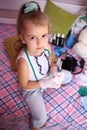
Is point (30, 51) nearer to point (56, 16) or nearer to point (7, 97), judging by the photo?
point (7, 97)

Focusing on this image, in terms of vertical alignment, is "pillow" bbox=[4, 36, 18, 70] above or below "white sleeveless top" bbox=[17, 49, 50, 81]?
below

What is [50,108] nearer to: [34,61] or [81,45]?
[34,61]

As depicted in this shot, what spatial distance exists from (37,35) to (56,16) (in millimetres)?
896

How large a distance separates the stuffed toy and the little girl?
0.49 meters

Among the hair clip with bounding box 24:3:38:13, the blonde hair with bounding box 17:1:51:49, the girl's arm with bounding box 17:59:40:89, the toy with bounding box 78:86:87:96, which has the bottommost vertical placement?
the toy with bounding box 78:86:87:96


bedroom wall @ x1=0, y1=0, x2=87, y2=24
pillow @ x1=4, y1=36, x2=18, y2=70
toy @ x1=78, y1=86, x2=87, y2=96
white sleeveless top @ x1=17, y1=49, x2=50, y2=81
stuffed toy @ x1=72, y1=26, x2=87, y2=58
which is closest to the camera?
white sleeveless top @ x1=17, y1=49, x2=50, y2=81

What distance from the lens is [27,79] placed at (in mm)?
1202

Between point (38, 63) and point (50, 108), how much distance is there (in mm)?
297

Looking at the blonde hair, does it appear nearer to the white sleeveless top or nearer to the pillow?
the white sleeveless top

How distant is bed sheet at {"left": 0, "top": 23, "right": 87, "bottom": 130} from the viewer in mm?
1290

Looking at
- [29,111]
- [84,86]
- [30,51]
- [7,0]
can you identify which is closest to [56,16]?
[7,0]

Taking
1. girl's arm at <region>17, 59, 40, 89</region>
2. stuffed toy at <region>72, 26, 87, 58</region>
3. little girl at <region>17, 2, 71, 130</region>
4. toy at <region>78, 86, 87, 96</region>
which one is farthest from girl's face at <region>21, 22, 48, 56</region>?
stuffed toy at <region>72, 26, 87, 58</region>

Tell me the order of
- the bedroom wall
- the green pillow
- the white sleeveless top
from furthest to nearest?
the bedroom wall < the green pillow < the white sleeveless top

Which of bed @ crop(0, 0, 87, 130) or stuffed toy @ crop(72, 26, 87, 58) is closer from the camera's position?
bed @ crop(0, 0, 87, 130)
